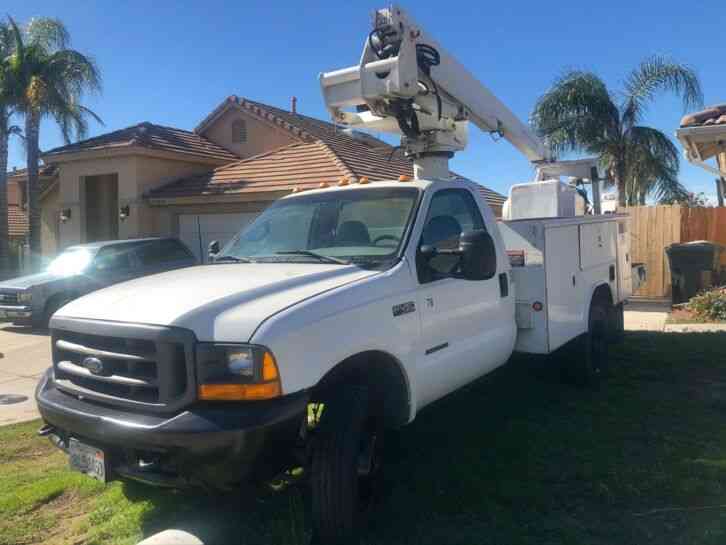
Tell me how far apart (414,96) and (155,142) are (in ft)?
46.5

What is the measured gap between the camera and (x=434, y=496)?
4.25m

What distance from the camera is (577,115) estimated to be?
16875mm

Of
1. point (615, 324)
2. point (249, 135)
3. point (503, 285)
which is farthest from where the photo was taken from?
point (249, 135)

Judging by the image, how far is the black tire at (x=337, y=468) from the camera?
340 centimetres

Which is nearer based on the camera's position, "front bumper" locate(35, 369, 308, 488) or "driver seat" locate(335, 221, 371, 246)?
"front bumper" locate(35, 369, 308, 488)

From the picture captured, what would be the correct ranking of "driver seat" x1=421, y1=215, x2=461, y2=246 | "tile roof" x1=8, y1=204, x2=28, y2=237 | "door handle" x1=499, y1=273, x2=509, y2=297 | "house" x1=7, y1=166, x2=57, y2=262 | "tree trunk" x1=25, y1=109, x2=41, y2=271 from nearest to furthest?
"driver seat" x1=421, y1=215, x2=461, y2=246, "door handle" x1=499, y1=273, x2=509, y2=297, "tree trunk" x1=25, y1=109, x2=41, y2=271, "house" x1=7, y1=166, x2=57, y2=262, "tile roof" x1=8, y1=204, x2=28, y2=237

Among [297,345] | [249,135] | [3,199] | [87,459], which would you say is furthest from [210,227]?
[297,345]

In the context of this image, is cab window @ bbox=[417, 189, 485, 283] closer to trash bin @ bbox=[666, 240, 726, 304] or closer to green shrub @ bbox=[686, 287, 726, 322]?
green shrub @ bbox=[686, 287, 726, 322]

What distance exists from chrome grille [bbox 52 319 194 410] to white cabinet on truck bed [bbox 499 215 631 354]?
3177 millimetres

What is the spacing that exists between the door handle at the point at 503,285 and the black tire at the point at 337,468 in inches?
76.6

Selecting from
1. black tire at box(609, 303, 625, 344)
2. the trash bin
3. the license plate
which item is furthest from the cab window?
the trash bin

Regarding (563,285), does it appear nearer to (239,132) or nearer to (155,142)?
(155,142)

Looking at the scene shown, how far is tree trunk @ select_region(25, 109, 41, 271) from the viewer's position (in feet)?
62.5

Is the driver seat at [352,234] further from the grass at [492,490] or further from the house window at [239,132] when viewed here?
the house window at [239,132]
